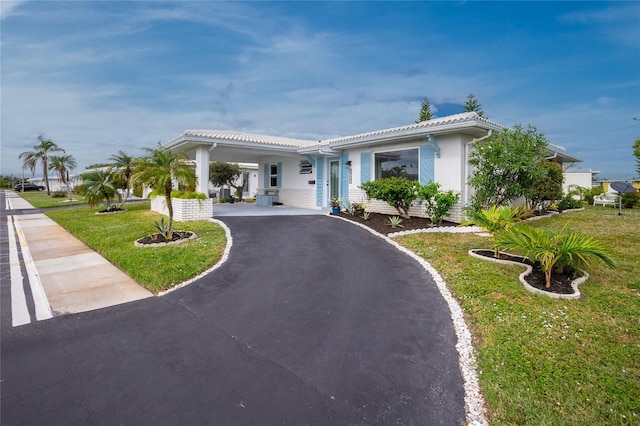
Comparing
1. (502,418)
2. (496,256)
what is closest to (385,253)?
(496,256)

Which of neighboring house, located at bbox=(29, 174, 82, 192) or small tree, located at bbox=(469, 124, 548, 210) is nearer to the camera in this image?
small tree, located at bbox=(469, 124, 548, 210)

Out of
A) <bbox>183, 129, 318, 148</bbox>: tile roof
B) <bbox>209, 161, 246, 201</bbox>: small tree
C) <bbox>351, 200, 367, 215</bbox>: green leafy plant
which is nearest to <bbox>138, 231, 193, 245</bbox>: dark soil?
<bbox>183, 129, 318, 148</bbox>: tile roof

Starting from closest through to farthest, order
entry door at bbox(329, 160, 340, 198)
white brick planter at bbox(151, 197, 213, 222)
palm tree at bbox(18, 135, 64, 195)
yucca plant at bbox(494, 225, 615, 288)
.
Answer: yucca plant at bbox(494, 225, 615, 288)
white brick planter at bbox(151, 197, 213, 222)
entry door at bbox(329, 160, 340, 198)
palm tree at bbox(18, 135, 64, 195)

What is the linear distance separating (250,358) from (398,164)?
33.9 feet

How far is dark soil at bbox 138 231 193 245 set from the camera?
27.4 feet

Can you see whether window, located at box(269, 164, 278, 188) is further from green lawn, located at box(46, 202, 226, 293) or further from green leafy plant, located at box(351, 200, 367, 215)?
green lawn, located at box(46, 202, 226, 293)

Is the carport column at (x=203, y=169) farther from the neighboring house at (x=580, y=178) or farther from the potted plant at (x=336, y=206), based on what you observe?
the neighboring house at (x=580, y=178)

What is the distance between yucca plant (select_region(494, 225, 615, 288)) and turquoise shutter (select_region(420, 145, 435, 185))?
18.7ft

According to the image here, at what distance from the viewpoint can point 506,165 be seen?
8852 mm

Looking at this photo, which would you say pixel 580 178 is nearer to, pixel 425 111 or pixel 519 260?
pixel 425 111

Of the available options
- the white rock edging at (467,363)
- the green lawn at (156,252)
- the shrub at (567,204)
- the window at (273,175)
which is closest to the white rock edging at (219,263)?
the green lawn at (156,252)

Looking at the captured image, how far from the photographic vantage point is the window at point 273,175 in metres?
19.0

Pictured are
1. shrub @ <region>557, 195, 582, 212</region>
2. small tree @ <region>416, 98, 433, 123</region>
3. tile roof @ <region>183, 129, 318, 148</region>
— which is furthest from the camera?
small tree @ <region>416, 98, 433, 123</region>

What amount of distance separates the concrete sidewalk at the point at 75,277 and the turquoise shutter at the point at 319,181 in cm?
977
